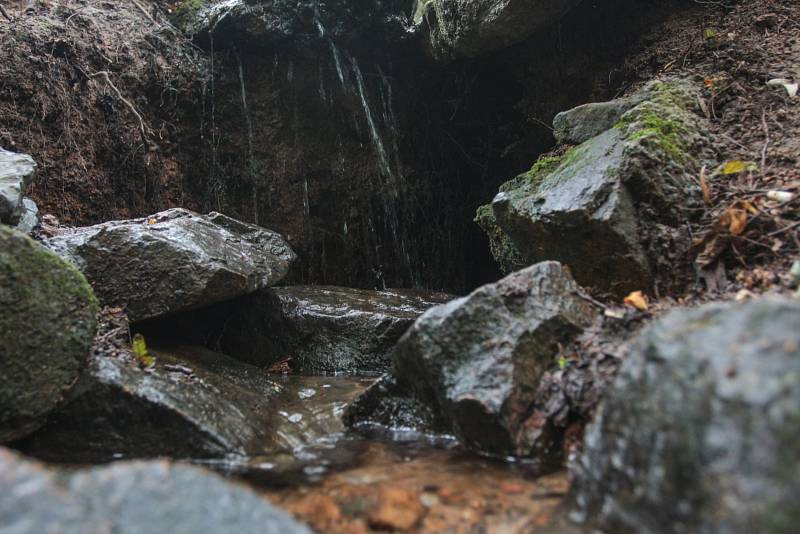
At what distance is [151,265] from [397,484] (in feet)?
9.43

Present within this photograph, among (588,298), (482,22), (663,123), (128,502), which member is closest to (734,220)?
(588,298)

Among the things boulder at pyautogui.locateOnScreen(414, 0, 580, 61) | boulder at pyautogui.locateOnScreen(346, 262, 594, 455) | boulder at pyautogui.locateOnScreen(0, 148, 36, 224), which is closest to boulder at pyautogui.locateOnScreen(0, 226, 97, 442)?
boulder at pyautogui.locateOnScreen(0, 148, 36, 224)

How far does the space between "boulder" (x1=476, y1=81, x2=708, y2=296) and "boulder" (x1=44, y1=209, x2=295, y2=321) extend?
2.45 m

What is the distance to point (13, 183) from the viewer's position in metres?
3.92

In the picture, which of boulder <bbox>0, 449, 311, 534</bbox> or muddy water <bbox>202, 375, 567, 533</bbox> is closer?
boulder <bbox>0, 449, 311, 534</bbox>

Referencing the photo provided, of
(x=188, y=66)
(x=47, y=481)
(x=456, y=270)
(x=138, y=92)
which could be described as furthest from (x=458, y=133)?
(x=47, y=481)

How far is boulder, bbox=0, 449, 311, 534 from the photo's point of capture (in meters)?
1.26

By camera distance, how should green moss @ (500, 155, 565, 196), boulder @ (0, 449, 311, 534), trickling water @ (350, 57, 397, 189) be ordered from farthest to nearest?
1. trickling water @ (350, 57, 397, 189)
2. green moss @ (500, 155, 565, 196)
3. boulder @ (0, 449, 311, 534)

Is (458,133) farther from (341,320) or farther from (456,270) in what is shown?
(341,320)

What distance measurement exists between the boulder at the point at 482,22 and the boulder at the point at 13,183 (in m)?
4.57

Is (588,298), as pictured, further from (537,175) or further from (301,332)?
(301,332)

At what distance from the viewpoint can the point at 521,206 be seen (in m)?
4.19

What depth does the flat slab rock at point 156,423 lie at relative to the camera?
9.84ft

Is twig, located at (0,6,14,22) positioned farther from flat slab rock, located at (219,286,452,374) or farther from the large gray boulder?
the large gray boulder
